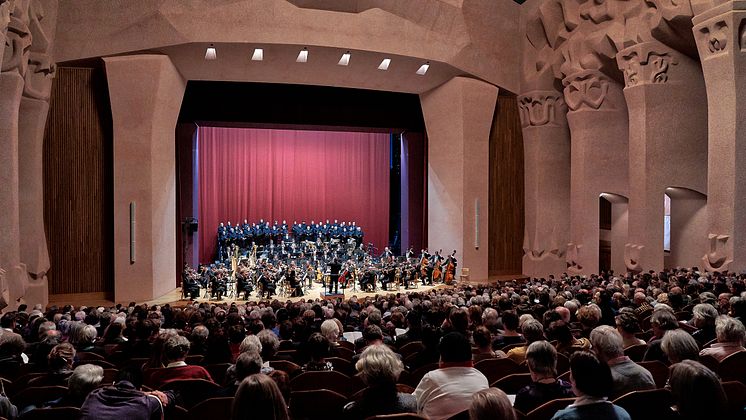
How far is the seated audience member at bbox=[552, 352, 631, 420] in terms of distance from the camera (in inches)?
108

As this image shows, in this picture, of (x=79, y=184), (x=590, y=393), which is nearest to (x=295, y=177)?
(x=79, y=184)

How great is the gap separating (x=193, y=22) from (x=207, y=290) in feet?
22.8

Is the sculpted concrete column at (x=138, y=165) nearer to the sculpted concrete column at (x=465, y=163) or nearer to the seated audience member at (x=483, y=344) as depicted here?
the sculpted concrete column at (x=465, y=163)

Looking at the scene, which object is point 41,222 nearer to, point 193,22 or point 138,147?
point 138,147

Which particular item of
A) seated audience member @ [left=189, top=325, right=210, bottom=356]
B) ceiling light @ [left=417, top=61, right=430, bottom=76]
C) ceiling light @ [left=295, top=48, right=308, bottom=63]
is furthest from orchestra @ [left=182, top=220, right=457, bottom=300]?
seated audience member @ [left=189, top=325, right=210, bottom=356]

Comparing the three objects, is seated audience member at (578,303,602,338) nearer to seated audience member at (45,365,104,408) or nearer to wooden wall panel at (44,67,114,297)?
seated audience member at (45,365,104,408)

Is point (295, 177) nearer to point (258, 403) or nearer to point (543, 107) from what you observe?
point (543, 107)

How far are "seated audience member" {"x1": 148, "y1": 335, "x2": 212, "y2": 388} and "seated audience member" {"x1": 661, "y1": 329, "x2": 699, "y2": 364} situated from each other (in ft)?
10.3

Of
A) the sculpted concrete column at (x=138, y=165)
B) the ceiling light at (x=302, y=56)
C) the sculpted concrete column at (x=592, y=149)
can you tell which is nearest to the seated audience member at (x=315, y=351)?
the sculpted concrete column at (x=138, y=165)

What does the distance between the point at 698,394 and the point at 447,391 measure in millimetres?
1285

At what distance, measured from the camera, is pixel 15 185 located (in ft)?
40.4

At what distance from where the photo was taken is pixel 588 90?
1642cm

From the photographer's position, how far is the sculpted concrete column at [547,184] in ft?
60.7

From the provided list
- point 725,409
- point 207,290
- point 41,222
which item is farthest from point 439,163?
point 725,409
